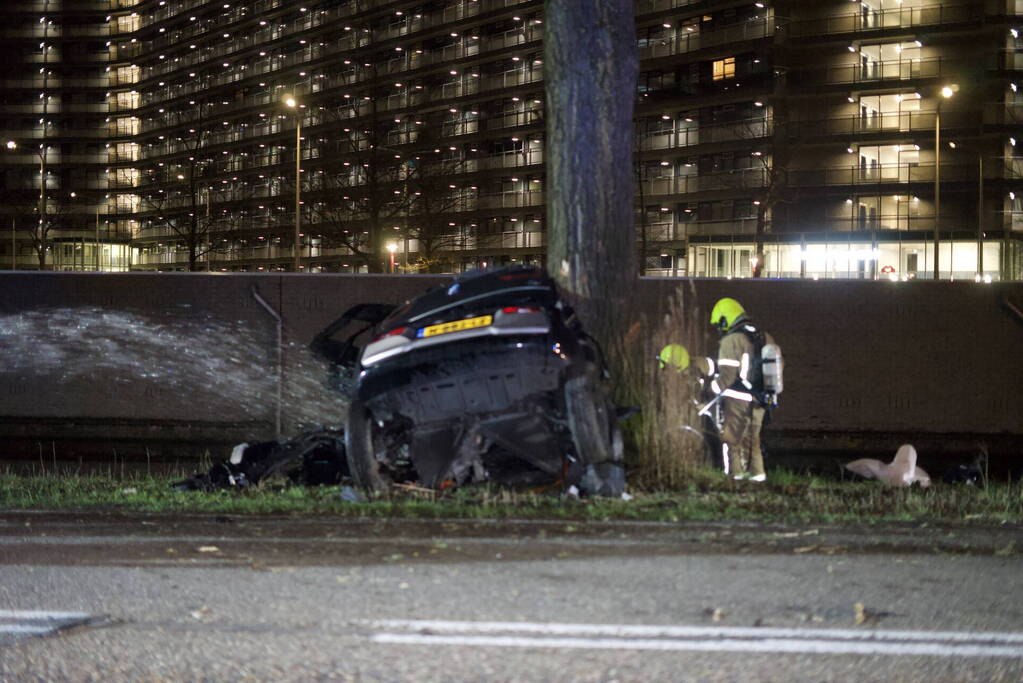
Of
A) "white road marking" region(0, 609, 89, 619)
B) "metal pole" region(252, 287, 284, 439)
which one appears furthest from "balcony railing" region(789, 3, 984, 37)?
"white road marking" region(0, 609, 89, 619)

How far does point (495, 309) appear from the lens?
335 inches

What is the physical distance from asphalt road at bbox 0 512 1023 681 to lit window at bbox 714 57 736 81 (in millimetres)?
59846

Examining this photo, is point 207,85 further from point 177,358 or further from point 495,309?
point 495,309

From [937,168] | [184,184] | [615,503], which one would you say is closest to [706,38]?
[937,168]

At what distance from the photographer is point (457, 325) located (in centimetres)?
847

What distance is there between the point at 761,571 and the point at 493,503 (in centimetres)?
261

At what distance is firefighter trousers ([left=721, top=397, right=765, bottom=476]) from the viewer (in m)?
11.4

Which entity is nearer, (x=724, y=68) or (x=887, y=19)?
(x=887, y=19)

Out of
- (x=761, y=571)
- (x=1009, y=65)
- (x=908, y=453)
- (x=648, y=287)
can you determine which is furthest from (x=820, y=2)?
(x=761, y=571)

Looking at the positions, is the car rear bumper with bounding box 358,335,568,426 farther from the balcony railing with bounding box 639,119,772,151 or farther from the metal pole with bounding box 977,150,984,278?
the balcony railing with bounding box 639,119,772,151

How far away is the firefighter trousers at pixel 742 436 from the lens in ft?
37.3

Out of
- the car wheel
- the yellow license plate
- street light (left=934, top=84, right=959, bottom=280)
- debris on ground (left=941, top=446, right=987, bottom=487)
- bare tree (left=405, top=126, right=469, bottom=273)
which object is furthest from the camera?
bare tree (left=405, top=126, right=469, bottom=273)

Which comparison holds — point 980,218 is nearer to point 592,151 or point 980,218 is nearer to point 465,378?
point 592,151

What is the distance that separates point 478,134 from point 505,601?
244ft
